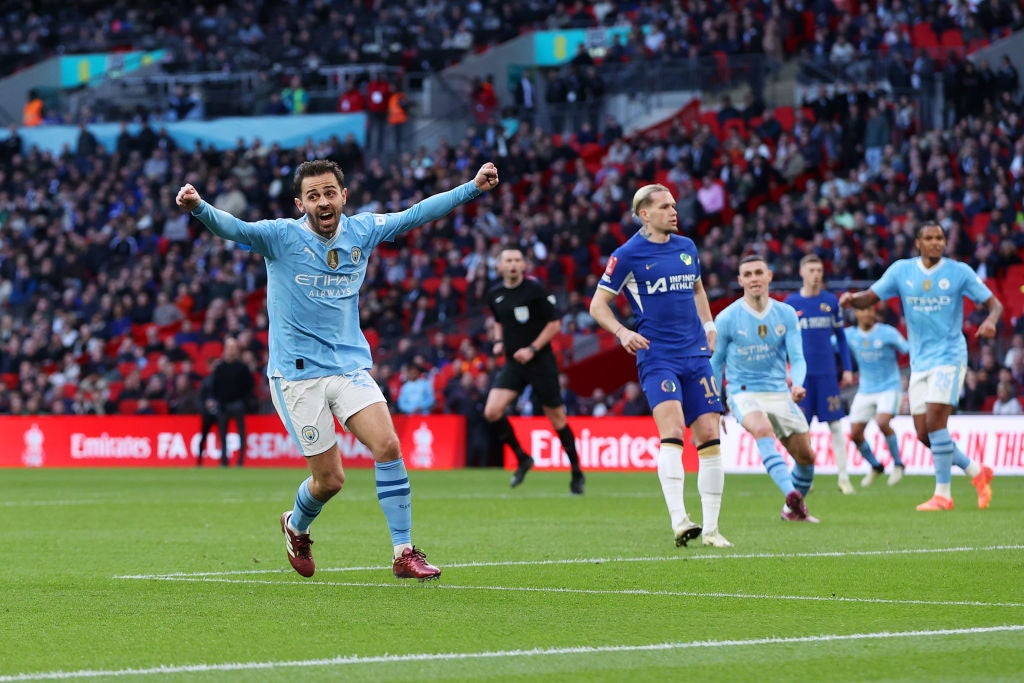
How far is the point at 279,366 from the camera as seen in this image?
9375mm

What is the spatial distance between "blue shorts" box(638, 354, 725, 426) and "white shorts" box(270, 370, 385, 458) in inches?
112

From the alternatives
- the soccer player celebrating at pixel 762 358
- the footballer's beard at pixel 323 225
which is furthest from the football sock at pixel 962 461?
the footballer's beard at pixel 323 225

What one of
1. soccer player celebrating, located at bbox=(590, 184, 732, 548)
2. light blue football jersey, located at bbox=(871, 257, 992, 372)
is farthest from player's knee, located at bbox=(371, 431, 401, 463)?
light blue football jersey, located at bbox=(871, 257, 992, 372)

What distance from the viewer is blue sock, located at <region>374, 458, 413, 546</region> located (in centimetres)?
941

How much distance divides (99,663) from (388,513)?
10.6ft

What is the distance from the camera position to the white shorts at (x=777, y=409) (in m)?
14.5

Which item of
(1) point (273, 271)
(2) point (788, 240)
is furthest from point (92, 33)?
(1) point (273, 271)

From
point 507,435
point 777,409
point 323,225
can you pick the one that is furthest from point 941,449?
point 323,225

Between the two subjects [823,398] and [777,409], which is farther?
[823,398]

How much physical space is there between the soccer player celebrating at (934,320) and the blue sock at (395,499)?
20.5ft

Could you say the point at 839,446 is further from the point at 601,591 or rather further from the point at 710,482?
the point at 601,591

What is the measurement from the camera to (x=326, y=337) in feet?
30.6

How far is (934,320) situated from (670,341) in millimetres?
4107

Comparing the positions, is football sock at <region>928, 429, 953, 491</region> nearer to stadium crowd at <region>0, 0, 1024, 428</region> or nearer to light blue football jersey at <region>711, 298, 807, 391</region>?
light blue football jersey at <region>711, 298, 807, 391</region>
